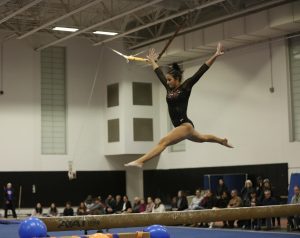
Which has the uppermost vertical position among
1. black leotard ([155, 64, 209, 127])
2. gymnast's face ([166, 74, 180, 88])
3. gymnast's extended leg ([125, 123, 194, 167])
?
gymnast's face ([166, 74, 180, 88])

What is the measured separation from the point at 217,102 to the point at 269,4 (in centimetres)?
618

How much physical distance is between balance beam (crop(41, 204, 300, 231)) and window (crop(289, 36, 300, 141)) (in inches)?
546

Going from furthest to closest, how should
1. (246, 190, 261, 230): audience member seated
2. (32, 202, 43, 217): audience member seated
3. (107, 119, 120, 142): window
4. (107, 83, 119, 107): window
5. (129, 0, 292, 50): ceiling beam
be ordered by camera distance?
(107, 83, 119, 107): window < (107, 119, 120, 142): window < (32, 202, 43, 217): audience member seated < (129, 0, 292, 50): ceiling beam < (246, 190, 261, 230): audience member seated

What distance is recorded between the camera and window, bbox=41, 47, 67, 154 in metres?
29.2

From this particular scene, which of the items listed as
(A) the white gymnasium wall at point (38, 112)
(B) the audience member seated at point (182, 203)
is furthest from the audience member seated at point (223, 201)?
(A) the white gymnasium wall at point (38, 112)

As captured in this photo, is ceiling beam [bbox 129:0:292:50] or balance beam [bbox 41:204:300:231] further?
ceiling beam [bbox 129:0:292:50]

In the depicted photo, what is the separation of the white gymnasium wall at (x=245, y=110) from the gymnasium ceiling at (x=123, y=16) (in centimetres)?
96

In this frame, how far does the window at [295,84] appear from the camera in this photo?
23078 millimetres

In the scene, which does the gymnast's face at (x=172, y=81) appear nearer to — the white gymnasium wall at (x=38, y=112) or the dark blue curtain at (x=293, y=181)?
the dark blue curtain at (x=293, y=181)

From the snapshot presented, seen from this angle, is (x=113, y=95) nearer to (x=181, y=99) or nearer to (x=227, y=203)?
(x=227, y=203)

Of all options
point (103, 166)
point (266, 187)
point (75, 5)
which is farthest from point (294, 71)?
point (103, 166)

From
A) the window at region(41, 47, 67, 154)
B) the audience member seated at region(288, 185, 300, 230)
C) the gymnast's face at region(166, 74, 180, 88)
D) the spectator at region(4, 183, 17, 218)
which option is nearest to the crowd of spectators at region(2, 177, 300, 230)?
the audience member seated at region(288, 185, 300, 230)

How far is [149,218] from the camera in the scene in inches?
345

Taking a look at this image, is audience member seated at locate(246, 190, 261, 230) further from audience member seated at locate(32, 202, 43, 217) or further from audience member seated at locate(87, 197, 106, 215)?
audience member seated at locate(32, 202, 43, 217)
